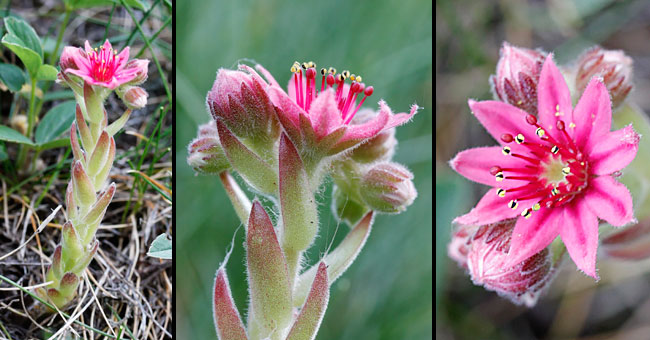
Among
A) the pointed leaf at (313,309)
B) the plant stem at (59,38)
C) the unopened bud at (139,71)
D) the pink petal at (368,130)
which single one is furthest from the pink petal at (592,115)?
the plant stem at (59,38)

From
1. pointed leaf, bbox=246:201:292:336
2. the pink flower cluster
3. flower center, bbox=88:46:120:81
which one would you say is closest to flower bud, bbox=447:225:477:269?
the pink flower cluster

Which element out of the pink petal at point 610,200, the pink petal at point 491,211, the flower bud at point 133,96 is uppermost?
the flower bud at point 133,96

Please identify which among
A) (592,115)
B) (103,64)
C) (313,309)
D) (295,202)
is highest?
(103,64)

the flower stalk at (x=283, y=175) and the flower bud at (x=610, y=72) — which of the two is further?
the flower bud at (x=610, y=72)

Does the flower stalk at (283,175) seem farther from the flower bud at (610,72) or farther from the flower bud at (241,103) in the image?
the flower bud at (610,72)

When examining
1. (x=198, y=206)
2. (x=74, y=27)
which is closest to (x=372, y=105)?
(x=198, y=206)

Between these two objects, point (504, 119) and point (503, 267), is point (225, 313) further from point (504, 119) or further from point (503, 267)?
point (504, 119)

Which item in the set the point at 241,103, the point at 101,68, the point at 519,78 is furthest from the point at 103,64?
the point at 519,78

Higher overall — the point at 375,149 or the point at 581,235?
the point at 375,149

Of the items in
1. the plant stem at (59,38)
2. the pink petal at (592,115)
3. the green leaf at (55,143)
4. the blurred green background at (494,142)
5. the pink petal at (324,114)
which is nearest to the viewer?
the pink petal at (324,114)
